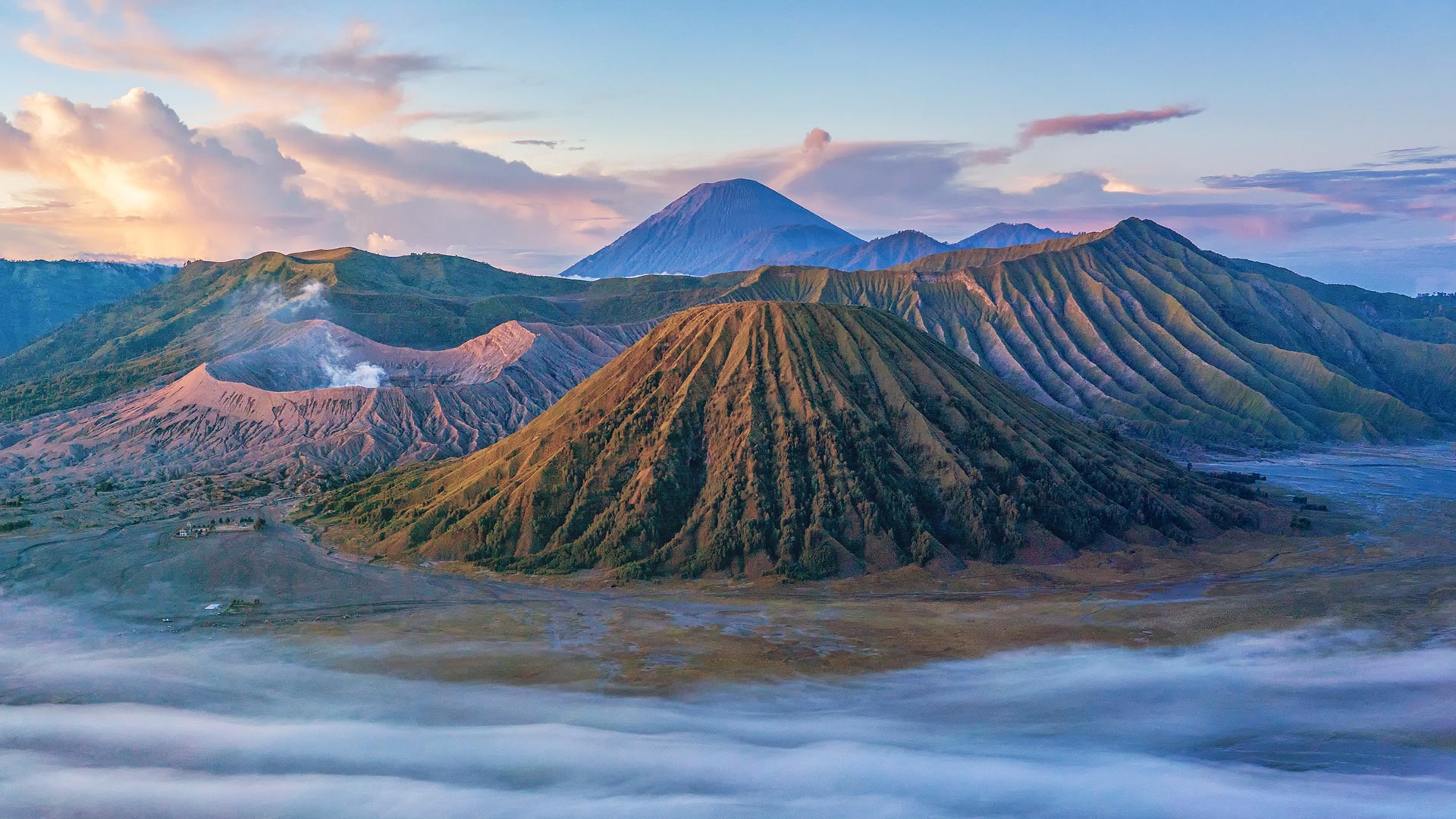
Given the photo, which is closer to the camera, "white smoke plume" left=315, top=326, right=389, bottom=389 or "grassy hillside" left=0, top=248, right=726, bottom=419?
"white smoke plume" left=315, top=326, right=389, bottom=389

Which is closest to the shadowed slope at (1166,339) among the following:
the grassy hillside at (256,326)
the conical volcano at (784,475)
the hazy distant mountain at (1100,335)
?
the hazy distant mountain at (1100,335)

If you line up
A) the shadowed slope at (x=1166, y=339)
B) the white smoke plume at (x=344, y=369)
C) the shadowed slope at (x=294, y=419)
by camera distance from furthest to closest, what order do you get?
1. the shadowed slope at (x=1166, y=339)
2. the white smoke plume at (x=344, y=369)
3. the shadowed slope at (x=294, y=419)

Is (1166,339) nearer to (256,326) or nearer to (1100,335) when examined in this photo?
(1100,335)

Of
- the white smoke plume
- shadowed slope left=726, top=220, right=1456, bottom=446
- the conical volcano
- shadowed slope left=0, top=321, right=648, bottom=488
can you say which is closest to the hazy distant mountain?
shadowed slope left=726, top=220, right=1456, bottom=446

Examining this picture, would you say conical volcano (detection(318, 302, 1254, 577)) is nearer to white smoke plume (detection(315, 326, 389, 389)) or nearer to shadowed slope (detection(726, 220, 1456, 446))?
white smoke plume (detection(315, 326, 389, 389))

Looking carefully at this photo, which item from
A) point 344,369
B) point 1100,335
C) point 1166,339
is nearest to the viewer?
point 344,369

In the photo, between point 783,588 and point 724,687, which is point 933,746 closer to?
point 724,687

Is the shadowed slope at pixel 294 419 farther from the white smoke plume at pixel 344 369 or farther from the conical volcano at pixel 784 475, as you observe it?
the conical volcano at pixel 784 475

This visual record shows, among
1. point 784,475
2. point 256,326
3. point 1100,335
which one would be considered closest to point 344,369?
point 256,326

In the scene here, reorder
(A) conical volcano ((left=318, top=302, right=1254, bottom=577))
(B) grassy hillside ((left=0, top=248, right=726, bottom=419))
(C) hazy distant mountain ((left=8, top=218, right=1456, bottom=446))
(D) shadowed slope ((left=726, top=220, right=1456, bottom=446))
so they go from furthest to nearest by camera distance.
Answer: (B) grassy hillside ((left=0, top=248, right=726, bottom=419))
(C) hazy distant mountain ((left=8, top=218, right=1456, bottom=446))
(D) shadowed slope ((left=726, top=220, right=1456, bottom=446))
(A) conical volcano ((left=318, top=302, right=1254, bottom=577))
